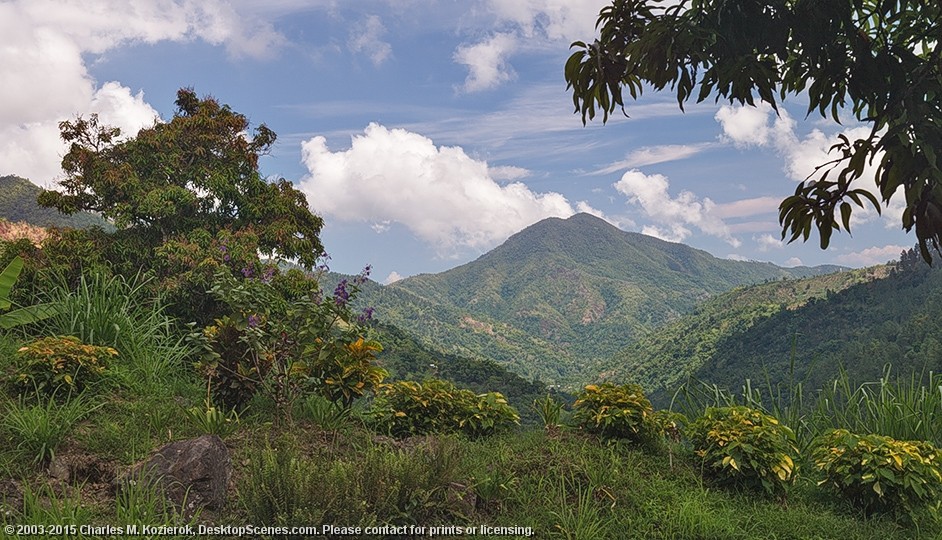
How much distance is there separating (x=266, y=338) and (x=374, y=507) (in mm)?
2312

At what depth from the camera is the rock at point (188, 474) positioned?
3.75 metres

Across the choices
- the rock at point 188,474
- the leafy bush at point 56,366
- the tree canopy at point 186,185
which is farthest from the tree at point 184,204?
the rock at point 188,474

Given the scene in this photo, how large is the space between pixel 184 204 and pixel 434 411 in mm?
6033

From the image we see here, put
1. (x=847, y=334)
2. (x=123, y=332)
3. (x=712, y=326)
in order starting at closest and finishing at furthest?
(x=123, y=332) → (x=847, y=334) → (x=712, y=326)

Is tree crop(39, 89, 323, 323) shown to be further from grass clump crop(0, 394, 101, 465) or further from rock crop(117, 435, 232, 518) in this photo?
rock crop(117, 435, 232, 518)

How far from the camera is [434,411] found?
5.75 metres

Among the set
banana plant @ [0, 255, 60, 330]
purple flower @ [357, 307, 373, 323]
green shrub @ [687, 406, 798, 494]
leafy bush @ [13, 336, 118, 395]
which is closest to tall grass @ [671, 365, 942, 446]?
green shrub @ [687, 406, 798, 494]

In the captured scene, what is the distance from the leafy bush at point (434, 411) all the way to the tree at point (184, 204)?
3.94 m

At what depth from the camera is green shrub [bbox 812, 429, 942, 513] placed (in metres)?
4.48

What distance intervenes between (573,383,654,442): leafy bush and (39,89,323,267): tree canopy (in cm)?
579

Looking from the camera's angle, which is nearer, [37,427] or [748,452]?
[37,427]

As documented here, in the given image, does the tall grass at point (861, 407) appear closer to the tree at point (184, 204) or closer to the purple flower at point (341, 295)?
the purple flower at point (341, 295)

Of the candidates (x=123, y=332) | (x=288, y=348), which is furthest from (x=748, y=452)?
(x=123, y=332)

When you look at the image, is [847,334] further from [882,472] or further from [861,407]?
[882,472]
